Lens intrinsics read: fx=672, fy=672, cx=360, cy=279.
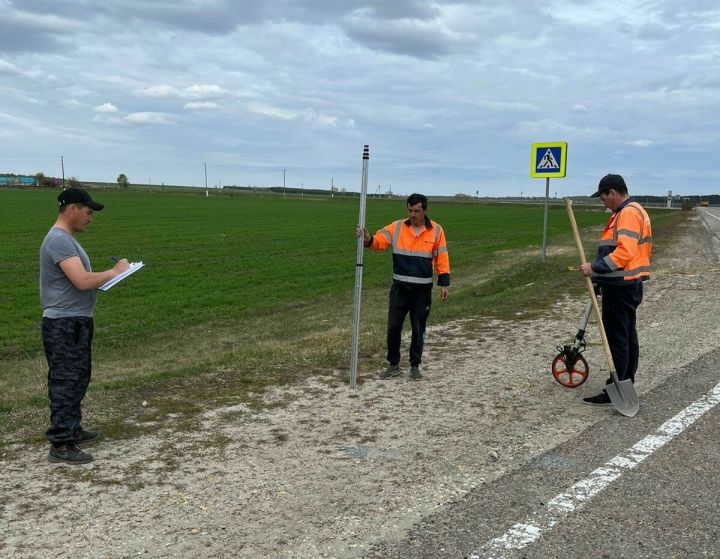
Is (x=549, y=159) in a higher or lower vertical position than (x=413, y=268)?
higher

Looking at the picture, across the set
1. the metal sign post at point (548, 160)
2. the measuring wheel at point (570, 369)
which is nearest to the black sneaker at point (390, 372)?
the measuring wheel at point (570, 369)

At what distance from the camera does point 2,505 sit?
398 cm

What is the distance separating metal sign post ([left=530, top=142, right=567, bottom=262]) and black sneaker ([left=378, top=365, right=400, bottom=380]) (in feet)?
37.1

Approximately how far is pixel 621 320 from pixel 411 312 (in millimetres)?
2133

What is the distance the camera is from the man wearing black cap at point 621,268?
576cm

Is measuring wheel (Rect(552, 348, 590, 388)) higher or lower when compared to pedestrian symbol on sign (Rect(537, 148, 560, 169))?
lower

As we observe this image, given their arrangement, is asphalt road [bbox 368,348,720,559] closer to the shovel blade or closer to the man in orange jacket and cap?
the shovel blade

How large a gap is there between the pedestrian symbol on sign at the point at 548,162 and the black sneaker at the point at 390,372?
11.4 meters

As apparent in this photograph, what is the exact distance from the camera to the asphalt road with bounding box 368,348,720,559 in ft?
11.6

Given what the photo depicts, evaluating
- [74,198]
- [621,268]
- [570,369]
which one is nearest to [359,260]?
[570,369]

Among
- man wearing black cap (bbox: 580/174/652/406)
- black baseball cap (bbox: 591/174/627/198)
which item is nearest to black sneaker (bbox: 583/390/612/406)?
man wearing black cap (bbox: 580/174/652/406)

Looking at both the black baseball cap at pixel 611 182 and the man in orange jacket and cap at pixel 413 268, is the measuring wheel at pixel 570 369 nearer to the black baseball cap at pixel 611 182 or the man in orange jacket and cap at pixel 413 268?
the man in orange jacket and cap at pixel 413 268

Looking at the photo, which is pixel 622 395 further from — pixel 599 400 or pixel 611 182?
pixel 611 182

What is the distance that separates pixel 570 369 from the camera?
6.56m
